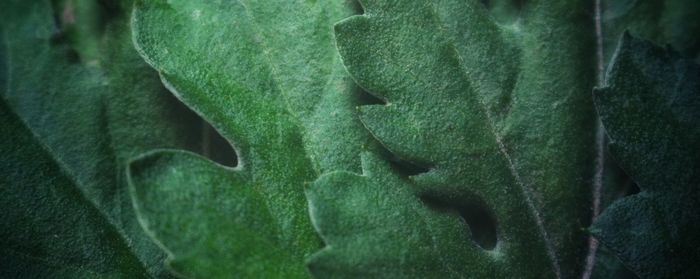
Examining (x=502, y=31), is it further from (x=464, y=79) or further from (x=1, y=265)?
(x=1, y=265)

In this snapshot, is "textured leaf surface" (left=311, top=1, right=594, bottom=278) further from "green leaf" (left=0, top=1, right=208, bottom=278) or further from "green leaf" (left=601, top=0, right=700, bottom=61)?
"green leaf" (left=0, top=1, right=208, bottom=278)

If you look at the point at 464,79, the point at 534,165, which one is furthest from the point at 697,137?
the point at 464,79

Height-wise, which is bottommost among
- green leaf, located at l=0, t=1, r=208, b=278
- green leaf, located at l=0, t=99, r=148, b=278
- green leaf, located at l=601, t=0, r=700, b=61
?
green leaf, located at l=0, t=99, r=148, b=278

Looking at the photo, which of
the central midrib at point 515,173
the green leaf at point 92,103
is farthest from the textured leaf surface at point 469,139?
the green leaf at point 92,103

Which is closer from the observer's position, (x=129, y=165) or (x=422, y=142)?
(x=129, y=165)

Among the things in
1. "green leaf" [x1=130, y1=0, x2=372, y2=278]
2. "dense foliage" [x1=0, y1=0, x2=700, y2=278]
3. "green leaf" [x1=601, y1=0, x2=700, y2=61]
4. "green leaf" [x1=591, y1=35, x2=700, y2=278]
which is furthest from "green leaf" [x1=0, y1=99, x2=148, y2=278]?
"green leaf" [x1=601, y1=0, x2=700, y2=61]

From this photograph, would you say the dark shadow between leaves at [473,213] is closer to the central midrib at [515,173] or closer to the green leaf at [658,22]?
the central midrib at [515,173]

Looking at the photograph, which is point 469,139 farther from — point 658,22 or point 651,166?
point 658,22
